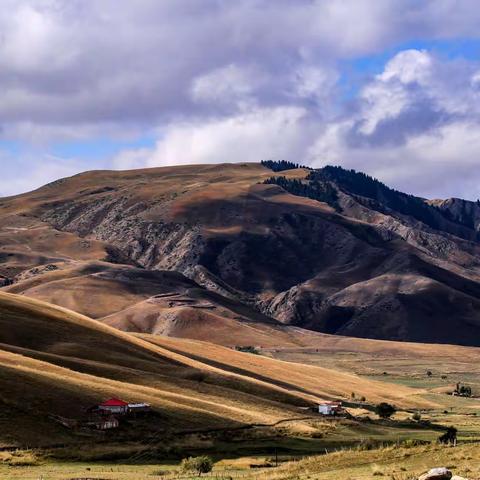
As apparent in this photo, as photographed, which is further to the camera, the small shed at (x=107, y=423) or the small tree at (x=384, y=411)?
the small tree at (x=384, y=411)

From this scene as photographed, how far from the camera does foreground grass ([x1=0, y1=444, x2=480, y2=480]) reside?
4209cm

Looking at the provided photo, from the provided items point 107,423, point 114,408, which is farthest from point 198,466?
point 114,408

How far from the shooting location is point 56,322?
13088cm

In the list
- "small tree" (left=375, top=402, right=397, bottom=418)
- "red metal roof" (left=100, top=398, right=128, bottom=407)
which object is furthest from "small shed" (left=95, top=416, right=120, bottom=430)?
"small tree" (left=375, top=402, right=397, bottom=418)

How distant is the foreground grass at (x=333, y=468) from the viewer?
42094 mm

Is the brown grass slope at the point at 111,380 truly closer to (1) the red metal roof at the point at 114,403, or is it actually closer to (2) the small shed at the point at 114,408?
(2) the small shed at the point at 114,408

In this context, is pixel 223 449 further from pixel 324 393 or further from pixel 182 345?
pixel 182 345

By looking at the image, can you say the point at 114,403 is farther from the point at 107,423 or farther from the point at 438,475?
the point at 438,475

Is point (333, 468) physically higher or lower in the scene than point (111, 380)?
higher

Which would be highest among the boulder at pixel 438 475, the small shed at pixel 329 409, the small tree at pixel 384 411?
the boulder at pixel 438 475

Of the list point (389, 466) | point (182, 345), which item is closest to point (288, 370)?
point (182, 345)

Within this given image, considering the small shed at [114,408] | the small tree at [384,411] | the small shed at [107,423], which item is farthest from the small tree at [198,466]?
the small tree at [384,411]

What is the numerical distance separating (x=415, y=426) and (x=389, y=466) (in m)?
65.8

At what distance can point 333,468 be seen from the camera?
47750 millimetres
